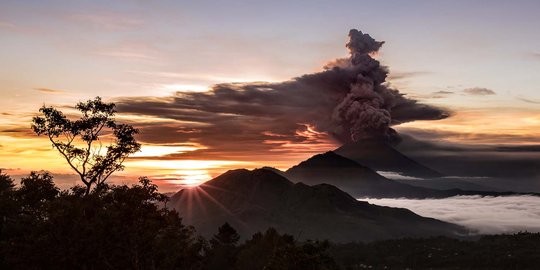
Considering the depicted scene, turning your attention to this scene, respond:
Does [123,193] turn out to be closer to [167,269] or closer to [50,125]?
[167,269]

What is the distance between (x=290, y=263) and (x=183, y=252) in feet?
43.2

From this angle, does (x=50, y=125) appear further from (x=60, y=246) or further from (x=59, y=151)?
(x=60, y=246)

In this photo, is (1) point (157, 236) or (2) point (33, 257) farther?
(1) point (157, 236)

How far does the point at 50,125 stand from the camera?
51531 millimetres

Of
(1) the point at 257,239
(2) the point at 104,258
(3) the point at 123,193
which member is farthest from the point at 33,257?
(1) the point at 257,239

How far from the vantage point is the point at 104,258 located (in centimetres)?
3634

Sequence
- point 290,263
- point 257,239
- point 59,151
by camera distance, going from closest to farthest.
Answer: point 290,263 → point 59,151 → point 257,239

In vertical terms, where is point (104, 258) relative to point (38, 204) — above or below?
below

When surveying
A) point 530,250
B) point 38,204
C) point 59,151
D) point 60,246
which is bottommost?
point 530,250

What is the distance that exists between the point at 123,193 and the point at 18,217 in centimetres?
922

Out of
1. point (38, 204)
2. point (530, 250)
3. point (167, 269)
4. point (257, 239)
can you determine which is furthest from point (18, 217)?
point (530, 250)

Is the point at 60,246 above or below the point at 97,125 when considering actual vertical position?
below

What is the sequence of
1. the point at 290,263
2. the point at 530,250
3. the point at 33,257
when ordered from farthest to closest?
the point at 530,250
the point at 33,257
the point at 290,263

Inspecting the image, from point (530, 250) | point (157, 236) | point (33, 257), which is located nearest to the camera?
point (33, 257)
